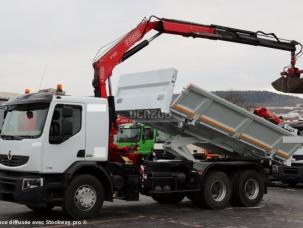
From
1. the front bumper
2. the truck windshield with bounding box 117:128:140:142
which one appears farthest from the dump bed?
the truck windshield with bounding box 117:128:140:142

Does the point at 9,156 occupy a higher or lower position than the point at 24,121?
lower

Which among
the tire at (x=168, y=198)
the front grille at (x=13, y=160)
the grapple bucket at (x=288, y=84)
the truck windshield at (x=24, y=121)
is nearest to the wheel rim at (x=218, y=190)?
the tire at (x=168, y=198)

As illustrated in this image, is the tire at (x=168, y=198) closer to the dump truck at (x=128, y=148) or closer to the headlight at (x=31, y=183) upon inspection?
the dump truck at (x=128, y=148)

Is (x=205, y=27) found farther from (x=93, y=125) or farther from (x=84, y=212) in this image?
(x=84, y=212)

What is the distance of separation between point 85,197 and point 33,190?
103 centimetres

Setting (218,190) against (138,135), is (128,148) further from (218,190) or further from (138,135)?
(138,135)

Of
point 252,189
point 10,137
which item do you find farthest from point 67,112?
point 252,189

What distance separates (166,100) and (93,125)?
5.44 feet

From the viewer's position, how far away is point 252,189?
12.6 meters

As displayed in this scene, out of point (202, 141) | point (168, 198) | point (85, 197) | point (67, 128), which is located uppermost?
point (67, 128)

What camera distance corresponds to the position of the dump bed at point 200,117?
10.9 metres

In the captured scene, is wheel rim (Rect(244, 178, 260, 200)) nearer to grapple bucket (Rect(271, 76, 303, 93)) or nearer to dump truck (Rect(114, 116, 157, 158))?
grapple bucket (Rect(271, 76, 303, 93))

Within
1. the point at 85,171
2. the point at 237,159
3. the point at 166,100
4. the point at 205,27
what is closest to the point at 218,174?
the point at 237,159

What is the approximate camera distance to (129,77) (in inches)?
473
